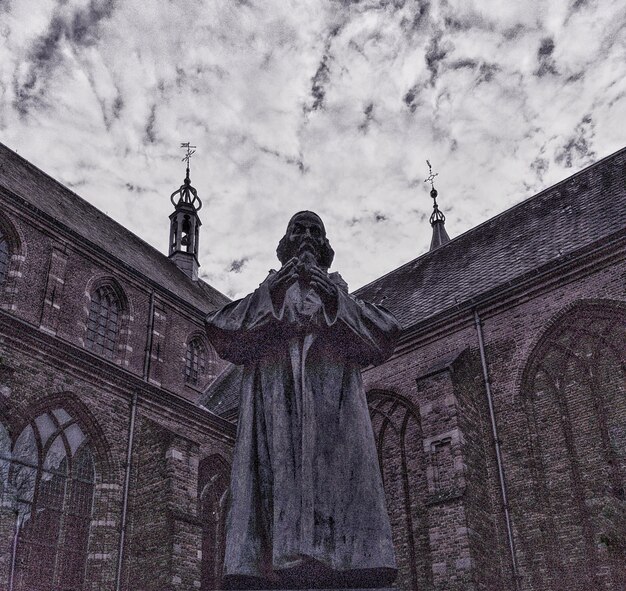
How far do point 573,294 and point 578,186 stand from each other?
5.29 m

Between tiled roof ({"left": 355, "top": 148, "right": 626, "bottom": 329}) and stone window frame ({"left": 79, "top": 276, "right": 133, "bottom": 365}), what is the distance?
7.64 meters

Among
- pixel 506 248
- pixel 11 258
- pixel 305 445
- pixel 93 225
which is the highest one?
pixel 93 225

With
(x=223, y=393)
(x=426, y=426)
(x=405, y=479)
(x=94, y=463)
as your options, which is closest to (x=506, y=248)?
(x=426, y=426)

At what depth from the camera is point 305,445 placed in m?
2.97

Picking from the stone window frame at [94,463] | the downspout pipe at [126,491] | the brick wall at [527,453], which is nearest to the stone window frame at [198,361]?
the downspout pipe at [126,491]

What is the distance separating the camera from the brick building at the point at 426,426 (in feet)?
42.0

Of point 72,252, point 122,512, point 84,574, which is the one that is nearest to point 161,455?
point 122,512

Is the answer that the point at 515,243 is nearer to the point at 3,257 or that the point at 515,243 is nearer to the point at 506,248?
the point at 506,248

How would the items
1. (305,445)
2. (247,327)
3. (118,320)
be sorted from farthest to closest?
(118,320)
(247,327)
(305,445)

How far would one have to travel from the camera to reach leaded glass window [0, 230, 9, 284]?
55.0 feet

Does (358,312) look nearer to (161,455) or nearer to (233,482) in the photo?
(233,482)

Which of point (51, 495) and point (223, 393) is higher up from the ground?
point (223, 393)

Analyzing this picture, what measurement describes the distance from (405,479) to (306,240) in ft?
42.5

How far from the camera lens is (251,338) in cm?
330
